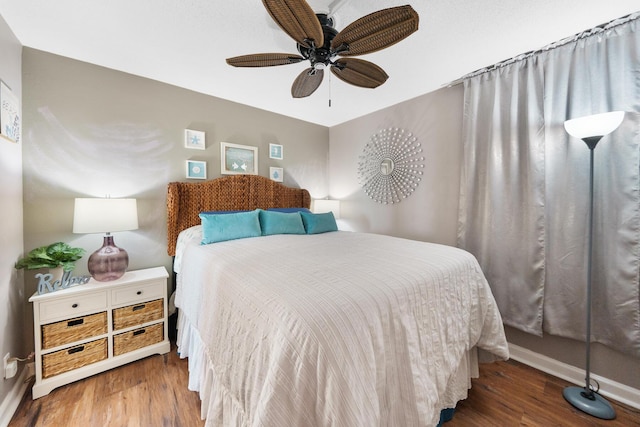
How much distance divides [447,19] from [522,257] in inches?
73.0

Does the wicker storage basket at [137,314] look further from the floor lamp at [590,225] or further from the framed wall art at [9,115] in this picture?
the floor lamp at [590,225]

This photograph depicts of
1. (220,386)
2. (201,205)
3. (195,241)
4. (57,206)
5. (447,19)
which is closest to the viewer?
(220,386)

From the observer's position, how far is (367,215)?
3432 millimetres

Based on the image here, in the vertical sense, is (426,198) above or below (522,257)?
above

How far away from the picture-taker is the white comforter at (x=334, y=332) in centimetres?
79

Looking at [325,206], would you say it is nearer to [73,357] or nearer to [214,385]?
[214,385]

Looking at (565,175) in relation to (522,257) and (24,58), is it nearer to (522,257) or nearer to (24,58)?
(522,257)

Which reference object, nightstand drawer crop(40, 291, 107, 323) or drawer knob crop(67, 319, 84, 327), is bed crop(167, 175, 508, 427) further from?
drawer knob crop(67, 319, 84, 327)

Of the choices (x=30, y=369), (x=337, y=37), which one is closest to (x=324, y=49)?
(x=337, y=37)

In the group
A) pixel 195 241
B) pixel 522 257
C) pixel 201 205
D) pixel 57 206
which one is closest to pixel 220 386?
pixel 195 241

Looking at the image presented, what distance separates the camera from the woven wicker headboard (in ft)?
7.84

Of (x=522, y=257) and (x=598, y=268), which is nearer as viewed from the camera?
(x=598, y=268)

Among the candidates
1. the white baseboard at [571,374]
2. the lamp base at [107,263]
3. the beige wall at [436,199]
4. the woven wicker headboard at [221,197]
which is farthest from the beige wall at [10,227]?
the white baseboard at [571,374]

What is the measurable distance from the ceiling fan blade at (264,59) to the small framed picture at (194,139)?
4.48ft
